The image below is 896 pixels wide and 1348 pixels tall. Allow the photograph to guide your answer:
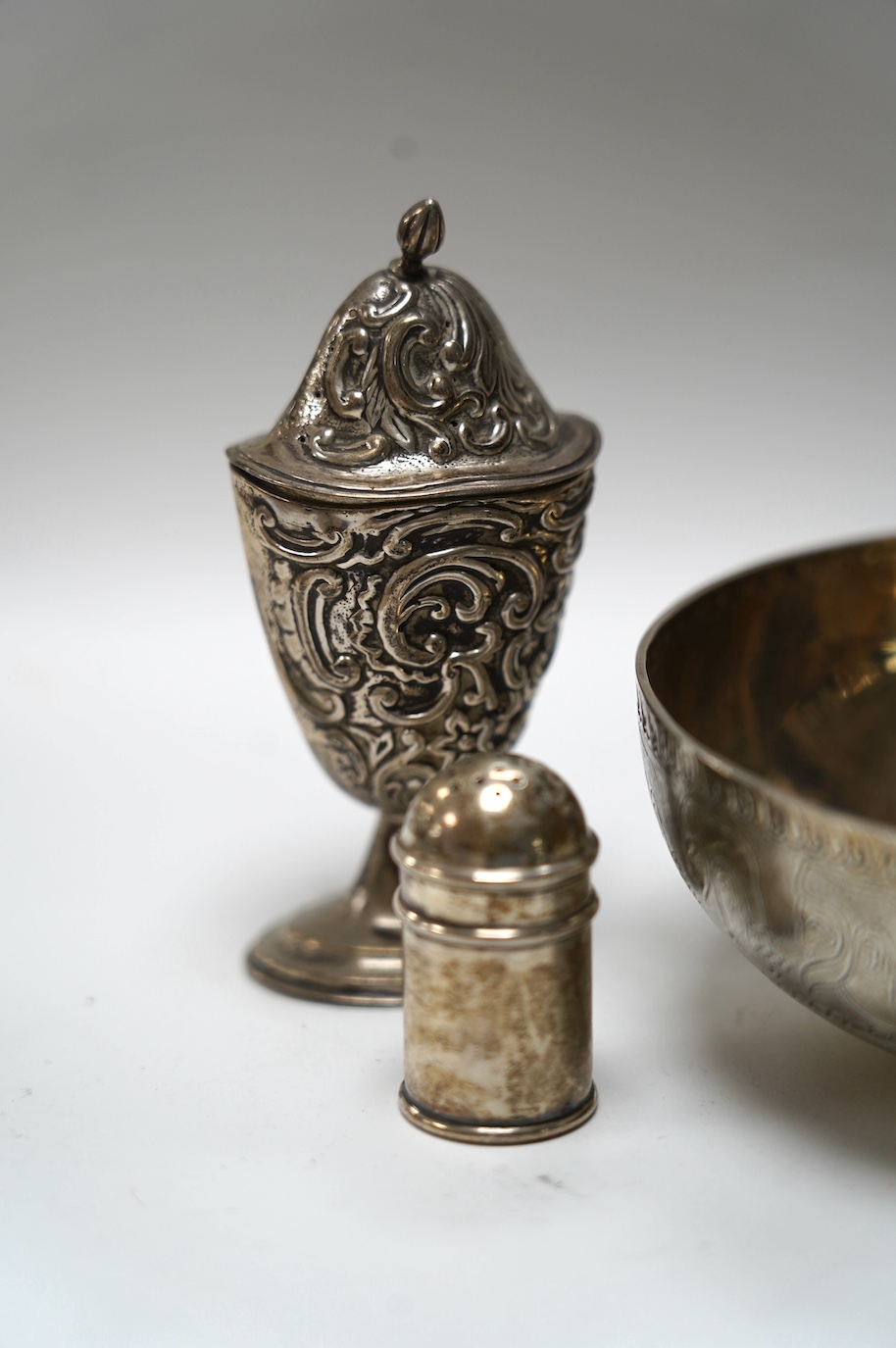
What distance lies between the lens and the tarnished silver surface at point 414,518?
168 cm

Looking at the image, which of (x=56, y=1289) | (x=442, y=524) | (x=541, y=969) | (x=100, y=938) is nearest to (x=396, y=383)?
(x=442, y=524)

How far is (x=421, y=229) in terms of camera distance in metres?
1.72

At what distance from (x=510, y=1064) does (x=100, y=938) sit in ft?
2.00

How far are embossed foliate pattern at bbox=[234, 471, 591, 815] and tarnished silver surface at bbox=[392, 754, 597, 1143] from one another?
0.21 metres

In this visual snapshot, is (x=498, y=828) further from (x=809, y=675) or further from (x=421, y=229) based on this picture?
(x=809, y=675)

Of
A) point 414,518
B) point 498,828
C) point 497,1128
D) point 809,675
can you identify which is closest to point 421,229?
point 414,518

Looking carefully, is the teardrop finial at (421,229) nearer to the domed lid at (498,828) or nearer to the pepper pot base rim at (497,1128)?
the domed lid at (498,828)

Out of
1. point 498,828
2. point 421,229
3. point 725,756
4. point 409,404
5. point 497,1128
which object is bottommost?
point 497,1128

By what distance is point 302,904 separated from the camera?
2.03 m

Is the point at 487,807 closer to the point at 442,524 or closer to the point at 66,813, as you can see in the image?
the point at 442,524

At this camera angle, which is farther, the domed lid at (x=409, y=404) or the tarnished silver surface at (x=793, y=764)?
the domed lid at (x=409, y=404)

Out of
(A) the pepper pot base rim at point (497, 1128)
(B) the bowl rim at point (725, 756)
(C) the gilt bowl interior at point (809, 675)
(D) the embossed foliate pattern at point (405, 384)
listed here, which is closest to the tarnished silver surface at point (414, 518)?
(D) the embossed foliate pattern at point (405, 384)

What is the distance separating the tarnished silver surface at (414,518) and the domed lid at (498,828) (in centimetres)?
23

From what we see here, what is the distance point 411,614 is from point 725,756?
0.48m
